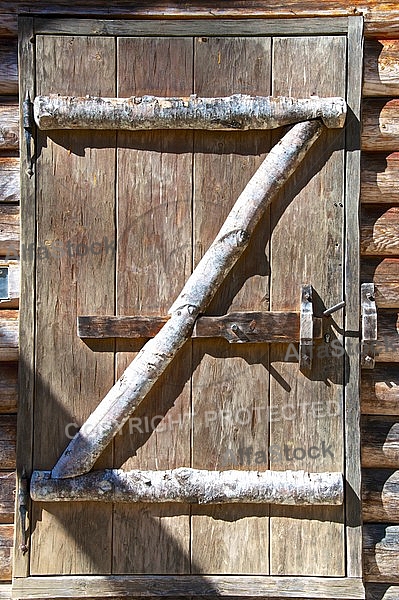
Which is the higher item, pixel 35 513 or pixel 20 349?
pixel 20 349

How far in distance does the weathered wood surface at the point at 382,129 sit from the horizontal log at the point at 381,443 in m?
1.07

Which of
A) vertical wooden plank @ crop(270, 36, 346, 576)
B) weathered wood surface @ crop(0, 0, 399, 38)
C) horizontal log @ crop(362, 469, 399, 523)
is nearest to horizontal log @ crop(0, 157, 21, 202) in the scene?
weathered wood surface @ crop(0, 0, 399, 38)

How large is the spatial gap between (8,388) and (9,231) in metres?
0.62

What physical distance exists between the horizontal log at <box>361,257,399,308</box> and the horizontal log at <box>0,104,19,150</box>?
146 cm

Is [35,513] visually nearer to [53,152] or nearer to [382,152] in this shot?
[53,152]

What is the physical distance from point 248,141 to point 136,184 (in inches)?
18.1

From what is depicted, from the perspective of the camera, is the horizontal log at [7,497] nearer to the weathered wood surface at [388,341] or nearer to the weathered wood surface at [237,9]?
the weathered wood surface at [388,341]

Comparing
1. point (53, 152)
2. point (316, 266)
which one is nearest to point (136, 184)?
point (53, 152)

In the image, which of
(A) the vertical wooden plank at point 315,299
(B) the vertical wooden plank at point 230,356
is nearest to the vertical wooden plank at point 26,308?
(B) the vertical wooden plank at point 230,356

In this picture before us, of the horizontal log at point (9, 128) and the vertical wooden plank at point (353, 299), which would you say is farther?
A: the horizontal log at point (9, 128)

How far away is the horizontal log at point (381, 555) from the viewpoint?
9.28 feet

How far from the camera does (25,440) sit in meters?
2.77

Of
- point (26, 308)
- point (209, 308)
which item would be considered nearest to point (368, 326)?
point (209, 308)

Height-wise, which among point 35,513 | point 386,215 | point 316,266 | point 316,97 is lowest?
point 35,513
